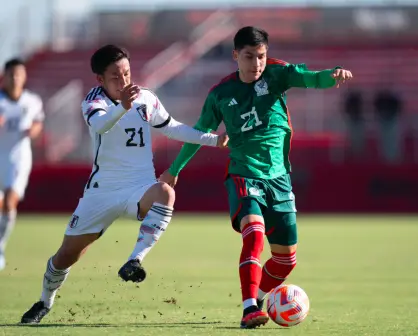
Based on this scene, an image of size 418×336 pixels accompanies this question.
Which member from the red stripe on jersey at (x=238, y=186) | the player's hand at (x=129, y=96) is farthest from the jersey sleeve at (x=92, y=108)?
the red stripe on jersey at (x=238, y=186)

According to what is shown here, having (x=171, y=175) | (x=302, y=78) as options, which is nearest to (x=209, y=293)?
(x=171, y=175)

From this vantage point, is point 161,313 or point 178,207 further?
point 178,207

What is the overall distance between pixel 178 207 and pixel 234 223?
16.7 metres

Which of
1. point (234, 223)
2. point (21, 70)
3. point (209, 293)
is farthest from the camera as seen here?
point (21, 70)

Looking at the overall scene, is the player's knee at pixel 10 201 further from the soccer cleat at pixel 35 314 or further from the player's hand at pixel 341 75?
the player's hand at pixel 341 75

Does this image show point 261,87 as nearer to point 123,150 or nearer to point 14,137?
point 123,150

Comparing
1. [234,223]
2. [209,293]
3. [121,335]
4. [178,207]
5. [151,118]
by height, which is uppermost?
[151,118]

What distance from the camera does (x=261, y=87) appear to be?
7.80 m

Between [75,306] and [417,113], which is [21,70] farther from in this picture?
[417,113]

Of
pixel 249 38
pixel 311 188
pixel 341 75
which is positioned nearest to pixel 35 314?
pixel 249 38

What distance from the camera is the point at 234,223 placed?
758 centimetres

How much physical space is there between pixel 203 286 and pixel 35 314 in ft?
9.68

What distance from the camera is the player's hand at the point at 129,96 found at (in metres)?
7.12

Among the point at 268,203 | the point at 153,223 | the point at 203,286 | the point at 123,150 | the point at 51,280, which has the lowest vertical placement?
the point at 203,286
